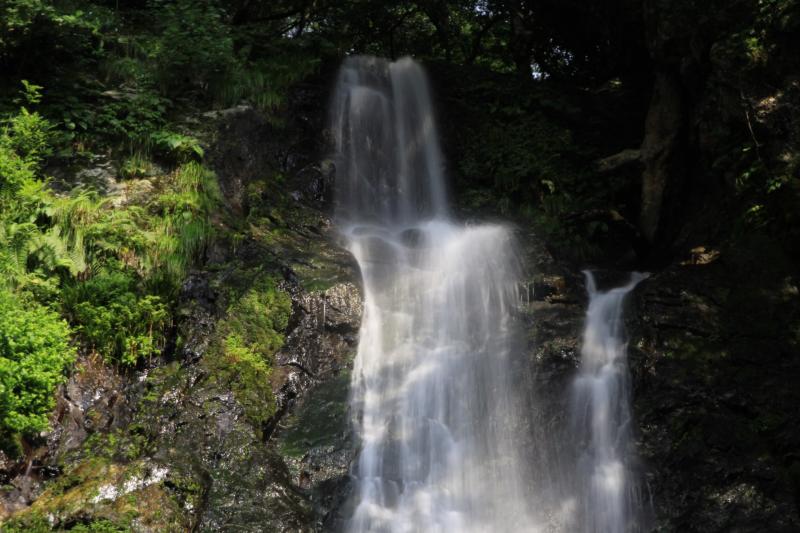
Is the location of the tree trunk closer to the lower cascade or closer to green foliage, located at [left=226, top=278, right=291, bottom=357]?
the lower cascade

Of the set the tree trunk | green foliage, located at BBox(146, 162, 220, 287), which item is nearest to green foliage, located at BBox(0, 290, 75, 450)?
green foliage, located at BBox(146, 162, 220, 287)

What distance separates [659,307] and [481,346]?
210 cm

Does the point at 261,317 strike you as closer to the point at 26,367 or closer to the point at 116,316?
the point at 116,316

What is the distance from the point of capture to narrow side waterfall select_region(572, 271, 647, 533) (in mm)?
6859

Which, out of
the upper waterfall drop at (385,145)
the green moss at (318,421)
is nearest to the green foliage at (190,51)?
the upper waterfall drop at (385,145)

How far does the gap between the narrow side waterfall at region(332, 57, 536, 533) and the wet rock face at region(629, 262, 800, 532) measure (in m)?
1.41

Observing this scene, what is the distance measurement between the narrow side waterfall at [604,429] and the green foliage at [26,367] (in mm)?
5275

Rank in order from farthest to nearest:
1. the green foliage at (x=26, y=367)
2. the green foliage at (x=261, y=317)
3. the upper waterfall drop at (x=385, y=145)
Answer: the upper waterfall drop at (x=385, y=145)
the green foliage at (x=261, y=317)
the green foliage at (x=26, y=367)

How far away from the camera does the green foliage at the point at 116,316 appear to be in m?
7.38

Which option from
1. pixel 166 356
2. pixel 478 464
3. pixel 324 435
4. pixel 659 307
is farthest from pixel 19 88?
pixel 659 307

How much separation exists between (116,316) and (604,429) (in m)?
5.40

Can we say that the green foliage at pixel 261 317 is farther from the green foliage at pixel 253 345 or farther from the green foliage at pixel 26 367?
the green foliage at pixel 26 367

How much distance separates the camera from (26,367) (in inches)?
249

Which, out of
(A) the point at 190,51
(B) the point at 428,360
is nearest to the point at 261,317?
(B) the point at 428,360
